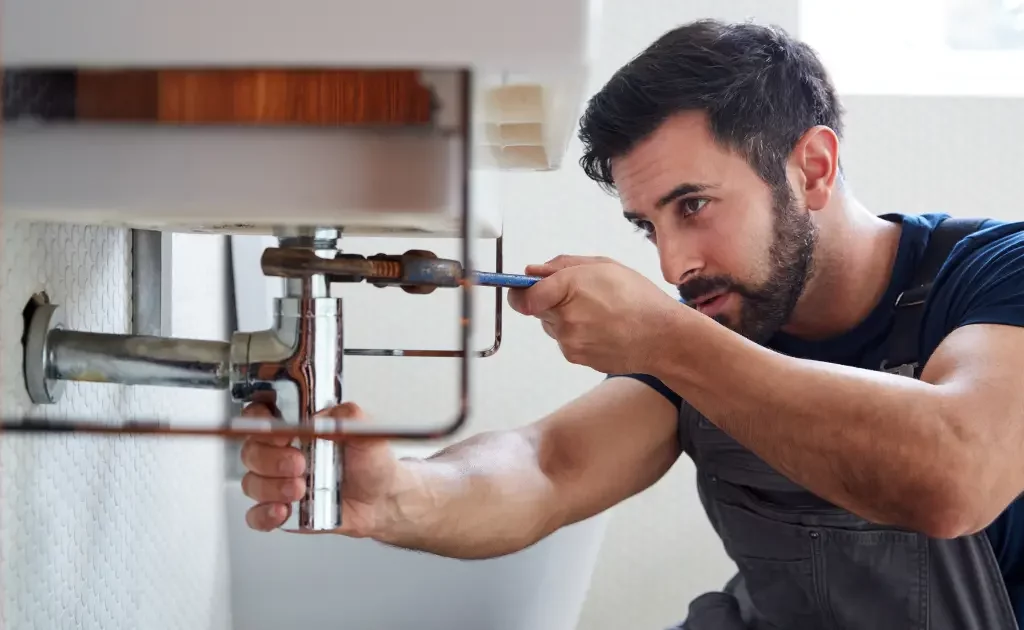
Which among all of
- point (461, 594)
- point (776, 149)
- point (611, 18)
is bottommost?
point (461, 594)

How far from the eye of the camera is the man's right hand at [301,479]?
53cm

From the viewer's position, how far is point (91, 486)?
1.96 ft

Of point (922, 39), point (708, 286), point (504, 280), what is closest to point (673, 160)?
point (708, 286)

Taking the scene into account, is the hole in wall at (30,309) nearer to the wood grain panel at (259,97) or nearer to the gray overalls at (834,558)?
the wood grain panel at (259,97)

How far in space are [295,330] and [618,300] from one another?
0.85ft

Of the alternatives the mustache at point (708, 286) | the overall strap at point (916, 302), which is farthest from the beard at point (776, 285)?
the overall strap at point (916, 302)

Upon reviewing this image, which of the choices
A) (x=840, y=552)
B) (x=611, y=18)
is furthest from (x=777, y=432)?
(x=611, y=18)

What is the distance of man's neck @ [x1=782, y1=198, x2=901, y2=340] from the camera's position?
39.1 inches

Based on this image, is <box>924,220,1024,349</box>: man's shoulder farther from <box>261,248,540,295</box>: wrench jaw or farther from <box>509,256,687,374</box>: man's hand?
<box>261,248,540,295</box>: wrench jaw

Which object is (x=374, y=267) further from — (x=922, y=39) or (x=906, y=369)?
(x=922, y=39)

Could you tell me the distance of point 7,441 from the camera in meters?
0.48

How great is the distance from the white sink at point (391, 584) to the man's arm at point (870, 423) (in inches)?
14.8

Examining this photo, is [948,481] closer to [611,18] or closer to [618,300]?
[618,300]

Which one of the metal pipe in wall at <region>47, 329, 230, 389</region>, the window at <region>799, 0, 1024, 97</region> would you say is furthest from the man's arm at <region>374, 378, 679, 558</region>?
the window at <region>799, 0, 1024, 97</region>
